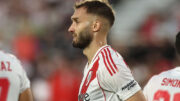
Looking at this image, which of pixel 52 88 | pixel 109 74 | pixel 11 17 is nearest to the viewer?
pixel 109 74

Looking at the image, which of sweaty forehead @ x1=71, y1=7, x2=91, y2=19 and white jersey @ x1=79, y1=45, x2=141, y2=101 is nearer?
white jersey @ x1=79, y1=45, x2=141, y2=101

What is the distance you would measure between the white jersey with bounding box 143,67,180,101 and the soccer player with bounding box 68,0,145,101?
37.5 inches

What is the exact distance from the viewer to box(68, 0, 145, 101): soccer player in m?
3.62

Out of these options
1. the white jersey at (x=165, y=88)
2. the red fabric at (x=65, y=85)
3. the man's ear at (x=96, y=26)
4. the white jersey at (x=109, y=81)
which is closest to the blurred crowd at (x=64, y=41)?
the red fabric at (x=65, y=85)

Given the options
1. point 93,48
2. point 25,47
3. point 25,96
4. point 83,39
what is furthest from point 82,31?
point 25,47

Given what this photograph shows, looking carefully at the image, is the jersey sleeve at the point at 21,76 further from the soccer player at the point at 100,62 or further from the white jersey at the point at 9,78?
the soccer player at the point at 100,62

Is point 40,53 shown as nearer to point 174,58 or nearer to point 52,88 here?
point 52,88

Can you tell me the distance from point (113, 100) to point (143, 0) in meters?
7.95

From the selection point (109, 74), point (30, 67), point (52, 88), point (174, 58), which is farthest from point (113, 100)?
point (174, 58)

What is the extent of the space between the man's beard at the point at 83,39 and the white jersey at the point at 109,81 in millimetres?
213

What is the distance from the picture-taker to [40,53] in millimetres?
9273

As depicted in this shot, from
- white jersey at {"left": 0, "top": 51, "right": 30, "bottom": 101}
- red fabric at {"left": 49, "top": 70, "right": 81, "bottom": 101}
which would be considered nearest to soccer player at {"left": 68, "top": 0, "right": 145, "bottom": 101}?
white jersey at {"left": 0, "top": 51, "right": 30, "bottom": 101}

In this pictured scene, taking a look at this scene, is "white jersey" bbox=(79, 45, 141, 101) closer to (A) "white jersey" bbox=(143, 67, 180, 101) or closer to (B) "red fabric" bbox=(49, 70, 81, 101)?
(A) "white jersey" bbox=(143, 67, 180, 101)

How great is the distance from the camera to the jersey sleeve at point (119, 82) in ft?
11.8
